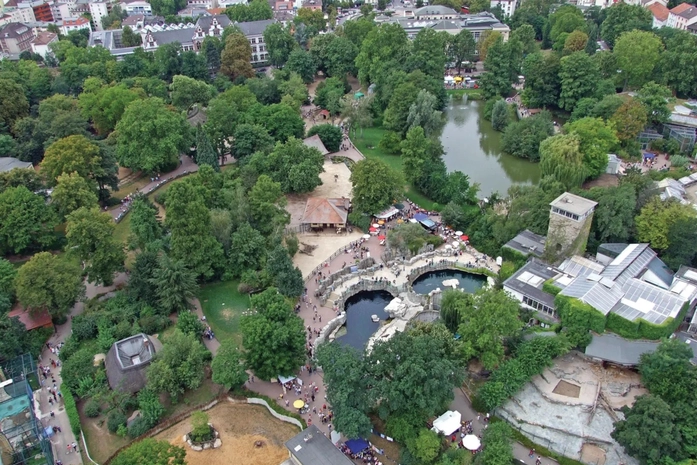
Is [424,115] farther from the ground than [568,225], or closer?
farther from the ground

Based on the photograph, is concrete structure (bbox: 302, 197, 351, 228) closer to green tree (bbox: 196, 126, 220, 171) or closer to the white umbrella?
green tree (bbox: 196, 126, 220, 171)

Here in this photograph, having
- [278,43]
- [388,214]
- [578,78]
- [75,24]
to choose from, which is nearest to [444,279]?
[388,214]

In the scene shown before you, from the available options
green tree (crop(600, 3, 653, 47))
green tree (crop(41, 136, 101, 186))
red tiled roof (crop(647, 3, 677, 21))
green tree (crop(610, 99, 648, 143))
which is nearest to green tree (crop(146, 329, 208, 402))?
green tree (crop(41, 136, 101, 186))

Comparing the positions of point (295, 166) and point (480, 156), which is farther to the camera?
point (480, 156)

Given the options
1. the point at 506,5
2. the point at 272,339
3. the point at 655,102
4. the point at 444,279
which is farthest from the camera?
the point at 506,5

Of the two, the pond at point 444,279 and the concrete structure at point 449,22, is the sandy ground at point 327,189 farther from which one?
the concrete structure at point 449,22

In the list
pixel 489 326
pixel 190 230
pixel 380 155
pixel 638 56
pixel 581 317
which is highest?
pixel 638 56

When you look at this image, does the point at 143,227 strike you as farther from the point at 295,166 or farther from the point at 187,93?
the point at 187,93
